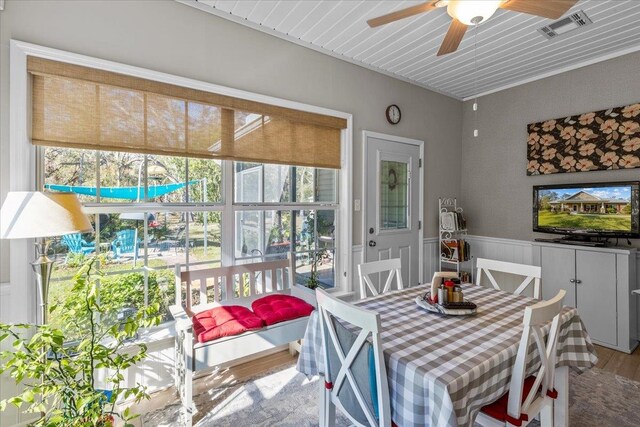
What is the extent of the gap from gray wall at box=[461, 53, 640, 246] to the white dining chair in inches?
98.9

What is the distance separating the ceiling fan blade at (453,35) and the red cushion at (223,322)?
2297 millimetres

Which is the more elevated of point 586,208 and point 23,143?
point 23,143

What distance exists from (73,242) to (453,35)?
279 cm

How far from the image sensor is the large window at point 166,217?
213cm

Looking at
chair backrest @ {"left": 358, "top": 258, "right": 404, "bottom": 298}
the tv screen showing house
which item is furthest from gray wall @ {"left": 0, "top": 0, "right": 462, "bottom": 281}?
the tv screen showing house

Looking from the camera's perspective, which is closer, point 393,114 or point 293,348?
point 293,348

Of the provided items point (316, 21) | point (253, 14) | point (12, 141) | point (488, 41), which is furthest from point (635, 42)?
point (12, 141)

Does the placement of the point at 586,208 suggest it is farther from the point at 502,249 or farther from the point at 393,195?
the point at 393,195

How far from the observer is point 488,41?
290cm

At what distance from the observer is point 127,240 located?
7.48 feet

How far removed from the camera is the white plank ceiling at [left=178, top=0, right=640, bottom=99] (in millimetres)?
2430

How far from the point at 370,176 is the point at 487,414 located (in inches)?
98.2

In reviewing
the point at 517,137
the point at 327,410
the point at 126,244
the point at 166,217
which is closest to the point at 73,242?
the point at 126,244

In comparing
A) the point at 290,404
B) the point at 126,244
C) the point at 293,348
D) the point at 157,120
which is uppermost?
the point at 157,120
